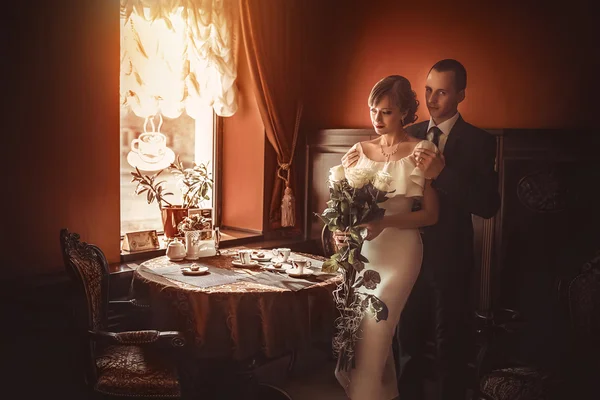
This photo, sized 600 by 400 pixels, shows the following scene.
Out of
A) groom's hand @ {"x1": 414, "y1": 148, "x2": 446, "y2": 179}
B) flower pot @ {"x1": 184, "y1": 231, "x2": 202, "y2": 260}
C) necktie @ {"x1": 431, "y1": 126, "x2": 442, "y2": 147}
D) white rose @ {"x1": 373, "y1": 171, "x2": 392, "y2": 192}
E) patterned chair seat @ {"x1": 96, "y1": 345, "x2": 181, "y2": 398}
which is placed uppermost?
necktie @ {"x1": 431, "y1": 126, "x2": 442, "y2": 147}

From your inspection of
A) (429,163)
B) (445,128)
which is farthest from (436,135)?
(429,163)

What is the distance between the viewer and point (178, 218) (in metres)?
4.07

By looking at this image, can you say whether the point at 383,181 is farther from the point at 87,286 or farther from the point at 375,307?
the point at 87,286

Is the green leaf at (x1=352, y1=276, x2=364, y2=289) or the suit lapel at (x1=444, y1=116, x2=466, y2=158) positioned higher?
the suit lapel at (x1=444, y1=116, x2=466, y2=158)

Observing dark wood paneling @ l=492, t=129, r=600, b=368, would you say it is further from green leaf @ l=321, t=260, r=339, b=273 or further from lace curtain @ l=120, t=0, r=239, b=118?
lace curtain @ l=120, t=0, r=239, b=118

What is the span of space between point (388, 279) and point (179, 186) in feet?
7.96

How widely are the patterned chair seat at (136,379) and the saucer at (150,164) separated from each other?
1613 millimetres

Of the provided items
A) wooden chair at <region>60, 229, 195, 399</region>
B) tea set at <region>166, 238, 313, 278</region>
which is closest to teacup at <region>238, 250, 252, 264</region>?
tea set at <region>166, 238, 313, 278</region>

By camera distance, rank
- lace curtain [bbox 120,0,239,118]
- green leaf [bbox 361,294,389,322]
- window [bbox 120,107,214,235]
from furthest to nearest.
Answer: window [bbox 120,107,214,235] < lace curtain [bbox 120,0,239,118] < green leaf [bbox 361,294,389,322]

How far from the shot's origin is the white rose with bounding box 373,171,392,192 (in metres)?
2.17

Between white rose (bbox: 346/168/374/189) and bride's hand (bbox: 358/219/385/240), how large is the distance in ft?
0.51

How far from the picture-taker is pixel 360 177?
221 cm

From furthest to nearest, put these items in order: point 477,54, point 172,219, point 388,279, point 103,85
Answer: point 172,219, point 477,54, point 103,85, point 388,279

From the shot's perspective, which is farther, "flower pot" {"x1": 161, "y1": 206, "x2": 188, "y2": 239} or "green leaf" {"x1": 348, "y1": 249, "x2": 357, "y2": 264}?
"flower pot" {"x1": 161, "y1": 206, "x2": 188, "y2": 239}
